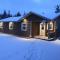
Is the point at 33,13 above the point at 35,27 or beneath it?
above

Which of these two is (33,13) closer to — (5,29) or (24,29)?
(24,29)

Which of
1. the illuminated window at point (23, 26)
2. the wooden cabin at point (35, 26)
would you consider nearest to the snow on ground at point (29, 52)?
the wooden cabin at point (35, 26)

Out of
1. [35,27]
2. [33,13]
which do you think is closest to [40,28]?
[35,27]

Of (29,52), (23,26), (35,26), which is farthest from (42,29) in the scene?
(29,52)

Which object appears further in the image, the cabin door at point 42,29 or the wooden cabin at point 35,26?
the cabin door at point 42,29

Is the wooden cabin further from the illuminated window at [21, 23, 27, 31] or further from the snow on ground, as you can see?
the snow on ground

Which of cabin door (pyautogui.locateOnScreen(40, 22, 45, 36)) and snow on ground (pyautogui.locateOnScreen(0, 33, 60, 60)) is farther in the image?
cabin door (pyautogui.locateOnScreen(40, 22, 45, 36))

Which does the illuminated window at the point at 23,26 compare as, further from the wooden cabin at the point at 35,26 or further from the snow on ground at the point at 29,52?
the snow on ground at the point at 29,52

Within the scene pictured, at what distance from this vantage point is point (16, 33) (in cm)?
3106

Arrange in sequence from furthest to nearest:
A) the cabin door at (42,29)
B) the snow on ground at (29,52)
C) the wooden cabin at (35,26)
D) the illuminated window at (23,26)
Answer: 1. the illuminated window at (23,26)
2. the cabin door at (42,29)
3. the wooden cabin at (35,26)
4. the snow on ground at (29,52)

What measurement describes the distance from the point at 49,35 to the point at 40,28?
3.67 meters

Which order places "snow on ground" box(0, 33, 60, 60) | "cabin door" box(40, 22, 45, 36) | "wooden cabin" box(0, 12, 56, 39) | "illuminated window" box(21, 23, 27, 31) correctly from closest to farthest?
"snow on ground" box(0, 33, 60, 60) → "wooden cabin" box(0, 12, 56, 39) → "cabin door" box(40, 22, 45, 36) → "illuminated window" box(21, 23, 27, 31)

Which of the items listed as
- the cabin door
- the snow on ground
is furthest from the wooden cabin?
the snow on ground

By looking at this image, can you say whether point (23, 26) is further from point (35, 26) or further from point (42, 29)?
point (42, 29)
